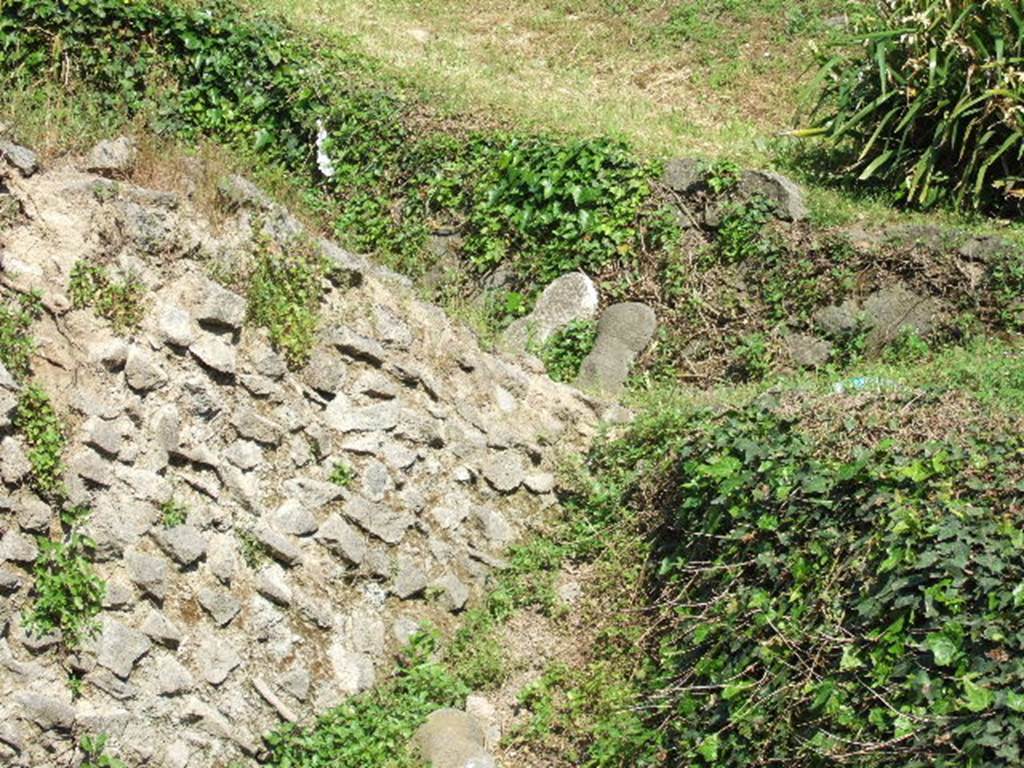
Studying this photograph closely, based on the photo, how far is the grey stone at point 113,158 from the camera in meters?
8.45

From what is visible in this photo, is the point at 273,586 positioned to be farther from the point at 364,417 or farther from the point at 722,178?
the point at 722,178

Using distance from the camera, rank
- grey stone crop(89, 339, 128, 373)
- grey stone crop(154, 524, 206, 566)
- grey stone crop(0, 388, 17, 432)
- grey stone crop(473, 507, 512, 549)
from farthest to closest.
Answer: grey stone crop(473, 507, 512, 549), grey stone crop(89, 339, 128, 373), grey stone crop(154, 524, 206, 566), grey stone crop(0, 388, 17, 432)

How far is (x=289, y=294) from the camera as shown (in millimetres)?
8594

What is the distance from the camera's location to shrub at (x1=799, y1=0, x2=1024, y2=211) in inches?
427

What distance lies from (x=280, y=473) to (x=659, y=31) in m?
8.34

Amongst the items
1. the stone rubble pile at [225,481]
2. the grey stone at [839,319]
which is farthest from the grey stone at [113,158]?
the grey stone at [839,319]

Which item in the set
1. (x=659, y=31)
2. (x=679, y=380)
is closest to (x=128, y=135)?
(x=679, y=380)

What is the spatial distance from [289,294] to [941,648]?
4.03m

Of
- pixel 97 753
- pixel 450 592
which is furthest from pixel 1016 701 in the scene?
pixel 97 753

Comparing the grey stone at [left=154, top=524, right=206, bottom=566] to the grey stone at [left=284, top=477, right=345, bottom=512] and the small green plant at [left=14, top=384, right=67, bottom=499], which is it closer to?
the small green plant at [left=14, top=384, right=67, bottom=499]

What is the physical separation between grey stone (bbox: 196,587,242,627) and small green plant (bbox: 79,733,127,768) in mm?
847

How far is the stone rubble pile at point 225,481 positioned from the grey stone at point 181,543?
14mm

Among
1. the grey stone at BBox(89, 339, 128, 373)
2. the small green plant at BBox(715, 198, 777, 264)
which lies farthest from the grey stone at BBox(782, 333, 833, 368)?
the grey stone at BBox(89, 339, 128, 373)

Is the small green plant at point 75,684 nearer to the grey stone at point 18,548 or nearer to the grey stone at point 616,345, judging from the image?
the grey stone at point 18,548
